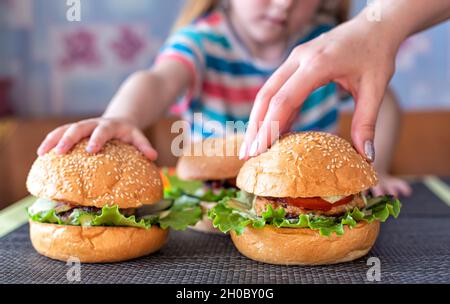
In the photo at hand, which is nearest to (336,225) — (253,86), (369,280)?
(369,280)

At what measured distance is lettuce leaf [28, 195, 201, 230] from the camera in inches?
65.3

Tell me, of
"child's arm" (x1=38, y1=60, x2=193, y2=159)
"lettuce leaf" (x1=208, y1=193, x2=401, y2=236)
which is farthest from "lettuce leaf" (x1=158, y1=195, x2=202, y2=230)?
"child's arm" (x1=38, y1=60, x2=193, y2=159)

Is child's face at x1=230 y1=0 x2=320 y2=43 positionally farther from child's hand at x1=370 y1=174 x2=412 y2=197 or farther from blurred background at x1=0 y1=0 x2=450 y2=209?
blurred background at x1=0 y1=0 x2=450 y2=209

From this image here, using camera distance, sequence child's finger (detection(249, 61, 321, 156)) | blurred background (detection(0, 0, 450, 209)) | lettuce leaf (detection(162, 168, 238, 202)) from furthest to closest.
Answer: blurred background (detection(0, 0, 450, 209))
lettuce leaf (detection(162, 168, 238, 202))
child's finger (detection(249, 61, 321, 156))

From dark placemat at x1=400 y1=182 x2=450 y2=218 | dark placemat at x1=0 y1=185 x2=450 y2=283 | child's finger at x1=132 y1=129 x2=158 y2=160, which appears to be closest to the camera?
dark placemat at x1=0 y1=185 x2=450 y2=283

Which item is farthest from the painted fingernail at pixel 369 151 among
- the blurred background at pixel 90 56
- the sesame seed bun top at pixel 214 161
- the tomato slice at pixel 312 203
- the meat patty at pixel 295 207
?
the blurred background at pixel 90 56

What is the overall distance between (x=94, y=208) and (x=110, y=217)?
92mm

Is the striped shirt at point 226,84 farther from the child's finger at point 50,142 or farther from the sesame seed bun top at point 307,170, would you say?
the sesame seed bun top at point 307,170

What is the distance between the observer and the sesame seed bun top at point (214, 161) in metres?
2.20

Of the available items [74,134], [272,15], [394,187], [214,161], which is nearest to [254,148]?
[214,161]

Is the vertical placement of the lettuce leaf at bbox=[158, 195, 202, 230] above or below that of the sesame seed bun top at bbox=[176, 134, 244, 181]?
below

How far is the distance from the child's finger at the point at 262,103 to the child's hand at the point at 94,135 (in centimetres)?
36

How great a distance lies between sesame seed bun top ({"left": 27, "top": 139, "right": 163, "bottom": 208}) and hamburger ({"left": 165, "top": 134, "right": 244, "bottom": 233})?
1.24 feet

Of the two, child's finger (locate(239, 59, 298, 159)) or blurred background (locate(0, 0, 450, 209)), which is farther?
blurred background (locate(0, 0, 450, 209))
